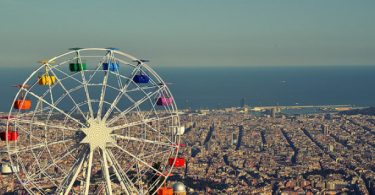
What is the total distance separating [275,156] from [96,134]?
53129 millimetres

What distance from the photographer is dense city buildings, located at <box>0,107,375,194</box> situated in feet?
186

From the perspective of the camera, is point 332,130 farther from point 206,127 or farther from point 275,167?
point 275,167

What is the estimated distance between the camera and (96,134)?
23.5 metres

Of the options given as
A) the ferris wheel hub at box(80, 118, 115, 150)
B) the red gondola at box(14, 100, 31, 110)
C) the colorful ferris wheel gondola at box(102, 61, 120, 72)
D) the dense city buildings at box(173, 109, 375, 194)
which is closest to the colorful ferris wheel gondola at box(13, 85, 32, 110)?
the red gondola at box(14, 100, 31, 110)

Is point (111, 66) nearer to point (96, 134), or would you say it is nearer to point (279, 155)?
point (96, 134)

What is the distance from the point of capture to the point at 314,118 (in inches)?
4680

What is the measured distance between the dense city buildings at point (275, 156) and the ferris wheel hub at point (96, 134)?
940 centimetres

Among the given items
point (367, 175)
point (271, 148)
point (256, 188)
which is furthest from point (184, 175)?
point (271, 148)

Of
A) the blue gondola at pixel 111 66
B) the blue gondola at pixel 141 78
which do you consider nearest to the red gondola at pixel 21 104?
the blue gondola at pixel 111 66

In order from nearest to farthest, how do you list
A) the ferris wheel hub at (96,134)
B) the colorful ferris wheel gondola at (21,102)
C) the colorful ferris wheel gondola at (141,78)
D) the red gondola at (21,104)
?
the colorful ferris wheel gondola at (21,102), the red gondola at (21,104), the ferris wheel hub at (96,134), the colorful ferris wheel gondola at (141,78)

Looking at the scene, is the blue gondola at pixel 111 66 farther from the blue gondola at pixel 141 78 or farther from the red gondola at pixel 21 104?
the red gondola at pixel 21 104

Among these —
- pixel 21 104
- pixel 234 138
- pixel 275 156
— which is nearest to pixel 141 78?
pixel 21 104

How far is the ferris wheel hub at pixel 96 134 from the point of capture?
23375 millimetres

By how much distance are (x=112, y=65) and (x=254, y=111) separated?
12029cm
